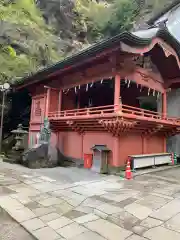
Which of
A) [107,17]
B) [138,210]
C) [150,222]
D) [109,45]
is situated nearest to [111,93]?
[109,45]

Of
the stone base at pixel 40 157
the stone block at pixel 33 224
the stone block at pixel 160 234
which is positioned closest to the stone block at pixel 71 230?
the stone block at pixel 33 224

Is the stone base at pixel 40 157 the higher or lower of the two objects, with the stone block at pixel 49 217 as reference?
higher

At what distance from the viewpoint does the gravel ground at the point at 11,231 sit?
3181 mm

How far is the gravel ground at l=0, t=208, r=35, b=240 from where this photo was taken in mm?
3181

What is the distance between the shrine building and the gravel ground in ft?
17.2

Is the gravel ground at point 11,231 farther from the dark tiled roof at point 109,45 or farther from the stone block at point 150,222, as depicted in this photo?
the dark tiled roof at point 109,45

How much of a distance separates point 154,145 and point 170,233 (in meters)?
8.48

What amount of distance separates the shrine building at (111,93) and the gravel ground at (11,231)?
523cm

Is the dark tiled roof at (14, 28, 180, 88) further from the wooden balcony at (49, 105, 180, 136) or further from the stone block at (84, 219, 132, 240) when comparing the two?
the stone block at (84, 219, 132, 240)

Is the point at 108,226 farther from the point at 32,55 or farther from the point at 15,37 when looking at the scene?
the point at 15,37

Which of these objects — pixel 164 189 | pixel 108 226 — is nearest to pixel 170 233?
pixel 108 226

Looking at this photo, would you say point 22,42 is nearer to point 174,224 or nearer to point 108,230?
point 108,230

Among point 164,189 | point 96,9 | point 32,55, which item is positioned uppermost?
point 96,9

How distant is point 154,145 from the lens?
11.5 meters
